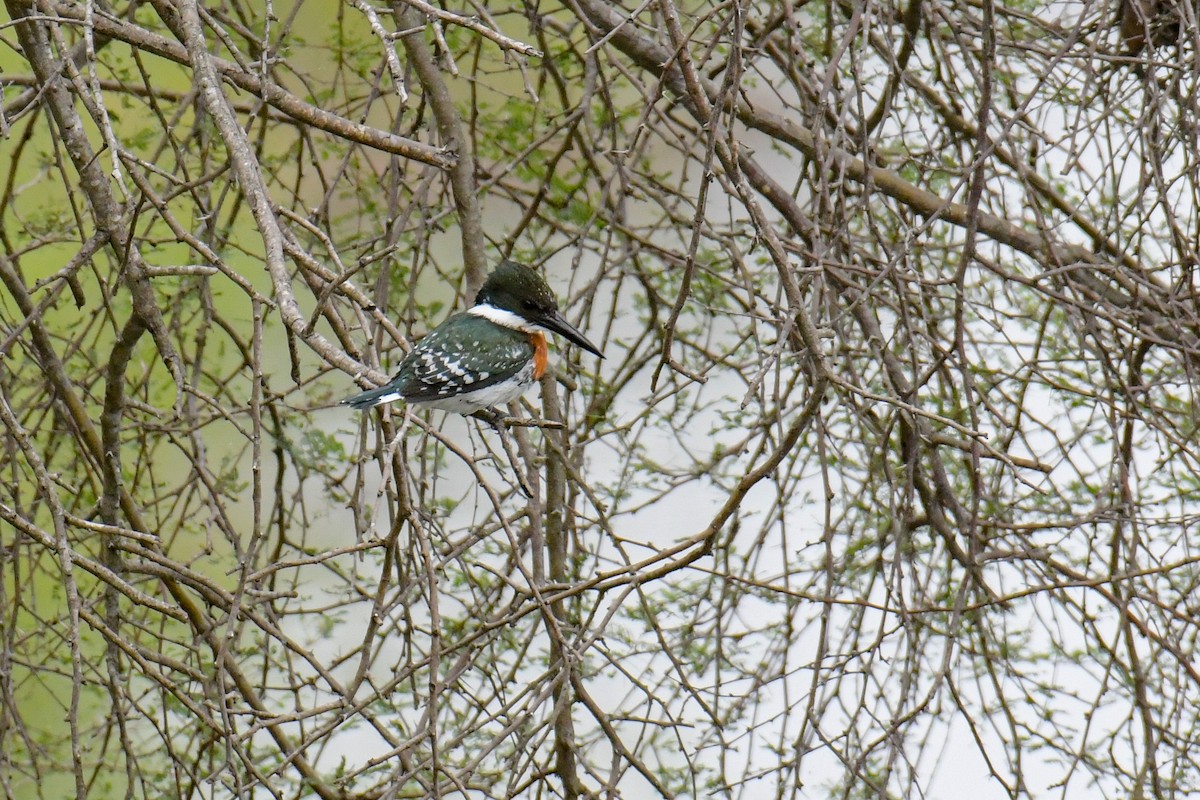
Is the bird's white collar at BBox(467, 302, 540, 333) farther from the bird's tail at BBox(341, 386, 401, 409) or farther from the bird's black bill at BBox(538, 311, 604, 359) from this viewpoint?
the bird's tail at BBox(341, 386, 401, 409)

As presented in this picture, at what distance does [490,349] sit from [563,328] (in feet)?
0.59

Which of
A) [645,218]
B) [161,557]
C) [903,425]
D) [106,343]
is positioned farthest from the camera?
[645,218]

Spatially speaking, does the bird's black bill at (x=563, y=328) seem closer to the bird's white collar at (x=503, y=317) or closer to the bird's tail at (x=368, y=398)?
the bird's white collar at (x=503, y=317)

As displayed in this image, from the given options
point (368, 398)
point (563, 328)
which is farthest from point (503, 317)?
point (368, 398)

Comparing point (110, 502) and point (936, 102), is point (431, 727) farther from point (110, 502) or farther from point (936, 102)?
point (936, 102)

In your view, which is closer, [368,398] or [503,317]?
[368,398]

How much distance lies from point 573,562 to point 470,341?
1.61 ft

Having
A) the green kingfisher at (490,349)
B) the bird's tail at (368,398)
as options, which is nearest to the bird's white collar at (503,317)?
the green kingfisher at (490,349)

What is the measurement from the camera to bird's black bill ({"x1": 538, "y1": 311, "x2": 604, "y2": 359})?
2945 mm

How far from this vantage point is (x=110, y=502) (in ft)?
8.12

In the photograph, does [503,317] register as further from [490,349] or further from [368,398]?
[368,398]

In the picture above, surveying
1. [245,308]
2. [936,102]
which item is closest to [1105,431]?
[936,102]

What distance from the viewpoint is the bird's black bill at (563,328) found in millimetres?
2945

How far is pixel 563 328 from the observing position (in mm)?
2963
